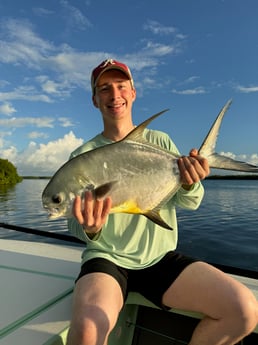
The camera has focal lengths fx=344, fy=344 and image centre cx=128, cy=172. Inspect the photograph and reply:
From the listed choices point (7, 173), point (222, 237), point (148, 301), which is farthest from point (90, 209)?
point (7, 173)

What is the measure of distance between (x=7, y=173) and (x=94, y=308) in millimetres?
76666

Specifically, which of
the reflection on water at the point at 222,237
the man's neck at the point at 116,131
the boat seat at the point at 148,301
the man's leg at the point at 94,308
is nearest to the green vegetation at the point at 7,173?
the reflection on water at the point at 222,237

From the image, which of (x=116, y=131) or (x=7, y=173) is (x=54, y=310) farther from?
(x=7, y=173)

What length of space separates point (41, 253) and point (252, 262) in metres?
6.27

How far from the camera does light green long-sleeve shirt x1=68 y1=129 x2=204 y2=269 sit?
2.40 metres

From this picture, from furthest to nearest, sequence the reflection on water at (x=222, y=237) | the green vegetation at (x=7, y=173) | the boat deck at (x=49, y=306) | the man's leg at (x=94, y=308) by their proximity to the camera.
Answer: the green vegetation at (x=7, y=173), the reflection on water at (x=222, y=237), the boat deck at (x=49, y=306), the man's leg at (x=94, y=308)

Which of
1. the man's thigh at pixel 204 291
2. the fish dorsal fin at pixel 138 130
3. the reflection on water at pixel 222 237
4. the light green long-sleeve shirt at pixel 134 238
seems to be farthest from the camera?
the reflection on water at pixel 222 237

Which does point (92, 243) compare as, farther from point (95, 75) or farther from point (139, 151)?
point (95, 75)

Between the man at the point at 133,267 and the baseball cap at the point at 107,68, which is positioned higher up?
the baseball cap at the point at 107,68

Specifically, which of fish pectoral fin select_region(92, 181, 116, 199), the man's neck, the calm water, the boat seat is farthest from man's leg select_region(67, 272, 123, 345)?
the calm water

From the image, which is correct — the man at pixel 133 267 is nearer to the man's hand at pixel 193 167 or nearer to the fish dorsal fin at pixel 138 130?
the man's hand at pixel 193 167

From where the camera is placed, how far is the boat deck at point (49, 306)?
199 centimetres

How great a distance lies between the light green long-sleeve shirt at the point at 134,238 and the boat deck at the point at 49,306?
29cm

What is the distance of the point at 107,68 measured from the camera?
2717 millimetres
